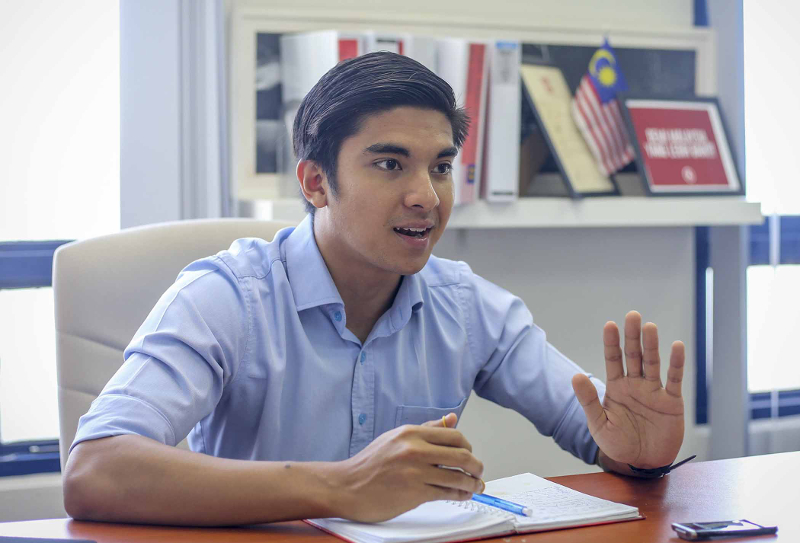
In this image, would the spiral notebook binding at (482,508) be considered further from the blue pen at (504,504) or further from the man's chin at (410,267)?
the man's chin at (410,267)

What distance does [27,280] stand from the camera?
1978mm

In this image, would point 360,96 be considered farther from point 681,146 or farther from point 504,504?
point 681,146

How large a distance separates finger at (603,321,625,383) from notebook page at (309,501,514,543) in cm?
35

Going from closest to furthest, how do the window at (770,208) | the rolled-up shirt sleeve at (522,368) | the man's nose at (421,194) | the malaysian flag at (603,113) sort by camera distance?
the man's nose at (421,194) → the rolled-up shirt sleeve at (522,368) → the malaysian flag at (603,113) → the window at (770,208)

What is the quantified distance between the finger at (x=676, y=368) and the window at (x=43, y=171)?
4.58ft

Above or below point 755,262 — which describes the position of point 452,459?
below

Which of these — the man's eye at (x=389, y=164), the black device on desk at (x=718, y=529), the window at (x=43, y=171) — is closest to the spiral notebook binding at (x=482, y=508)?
the black device on desk at (x=718, y=529)

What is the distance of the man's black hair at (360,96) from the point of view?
1273mm

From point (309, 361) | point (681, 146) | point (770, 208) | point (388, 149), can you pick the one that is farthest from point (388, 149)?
point (770, 208)

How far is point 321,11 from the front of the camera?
202cm

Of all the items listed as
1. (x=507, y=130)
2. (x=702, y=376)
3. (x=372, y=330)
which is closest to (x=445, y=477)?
(x=372, y=330)

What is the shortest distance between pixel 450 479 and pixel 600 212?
1323 mm

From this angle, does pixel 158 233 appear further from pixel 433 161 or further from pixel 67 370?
pixel 433 161

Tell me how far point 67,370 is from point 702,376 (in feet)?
6.45
